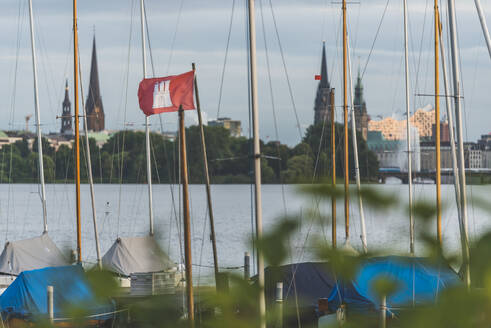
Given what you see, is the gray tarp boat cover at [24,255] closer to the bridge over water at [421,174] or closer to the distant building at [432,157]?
the bridge over water at [421,174]

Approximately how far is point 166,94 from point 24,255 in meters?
8.13

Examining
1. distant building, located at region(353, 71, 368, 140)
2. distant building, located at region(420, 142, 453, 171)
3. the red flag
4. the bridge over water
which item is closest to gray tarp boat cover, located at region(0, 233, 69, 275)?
the red flag

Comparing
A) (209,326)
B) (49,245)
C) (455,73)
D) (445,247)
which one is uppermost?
(455,73)

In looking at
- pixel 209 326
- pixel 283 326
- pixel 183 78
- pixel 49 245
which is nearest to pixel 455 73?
pixel 183 78

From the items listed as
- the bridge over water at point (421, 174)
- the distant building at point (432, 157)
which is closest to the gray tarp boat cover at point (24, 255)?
the bridge over water at point (421, 174)

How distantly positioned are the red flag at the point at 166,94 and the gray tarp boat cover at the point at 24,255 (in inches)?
270

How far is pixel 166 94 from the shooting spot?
1103 cm

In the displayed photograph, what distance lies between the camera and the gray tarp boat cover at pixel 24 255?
1723 centimetres

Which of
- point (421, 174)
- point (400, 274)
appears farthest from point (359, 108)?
point (421, 174)

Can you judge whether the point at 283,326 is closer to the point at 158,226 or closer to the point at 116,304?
the point at 158,226

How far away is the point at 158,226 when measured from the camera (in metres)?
1.68

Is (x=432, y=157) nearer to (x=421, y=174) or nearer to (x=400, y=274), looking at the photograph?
(x=421, y=174)

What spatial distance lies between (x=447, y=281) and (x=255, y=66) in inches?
314

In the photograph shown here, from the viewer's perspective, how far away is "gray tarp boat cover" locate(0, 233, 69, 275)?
17.2 metres
